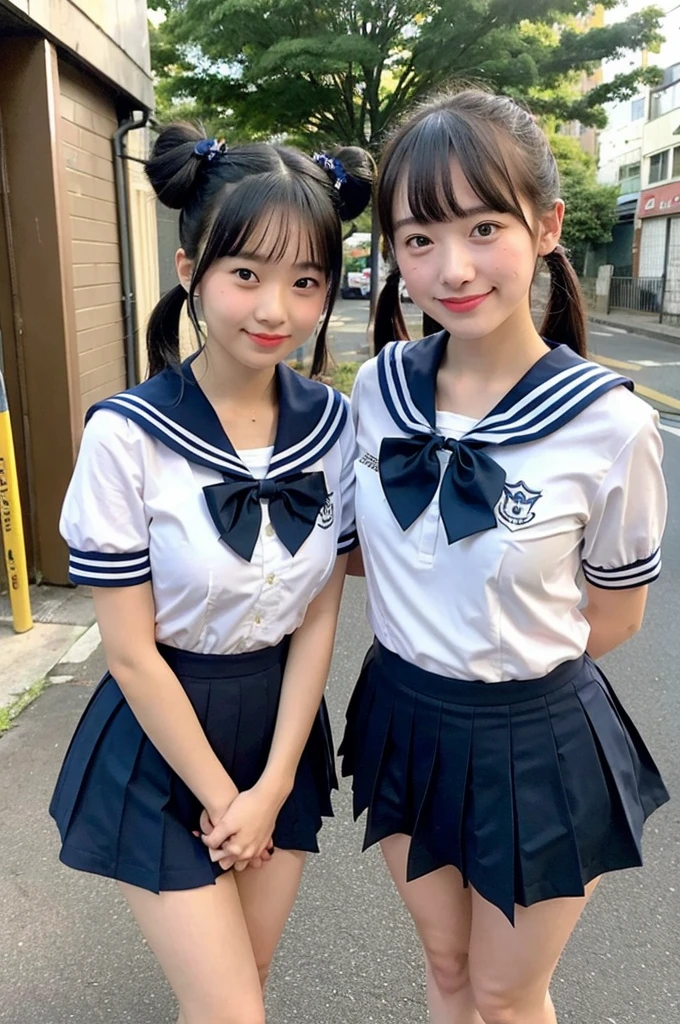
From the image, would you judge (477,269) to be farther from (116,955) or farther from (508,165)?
(116,955)

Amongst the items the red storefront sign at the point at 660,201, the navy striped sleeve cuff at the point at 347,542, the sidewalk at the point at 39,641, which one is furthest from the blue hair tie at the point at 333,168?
the red storefront sign at the point at 660,201

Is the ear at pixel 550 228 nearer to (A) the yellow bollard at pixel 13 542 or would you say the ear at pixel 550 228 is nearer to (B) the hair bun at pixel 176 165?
(B) the hair bun at pixel 176 165

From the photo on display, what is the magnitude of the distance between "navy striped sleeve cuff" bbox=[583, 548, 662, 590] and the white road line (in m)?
2.86

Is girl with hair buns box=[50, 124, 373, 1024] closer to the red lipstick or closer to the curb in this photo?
the red lipstick

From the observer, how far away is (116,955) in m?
2.27

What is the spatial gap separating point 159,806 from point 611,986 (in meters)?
1.39

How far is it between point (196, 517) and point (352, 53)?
36.7 ft

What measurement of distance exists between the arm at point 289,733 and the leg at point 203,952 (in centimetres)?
9

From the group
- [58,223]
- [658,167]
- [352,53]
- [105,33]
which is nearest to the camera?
[58,223]

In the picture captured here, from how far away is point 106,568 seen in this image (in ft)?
4.60

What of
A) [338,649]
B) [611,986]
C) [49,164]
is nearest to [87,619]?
[338,649]

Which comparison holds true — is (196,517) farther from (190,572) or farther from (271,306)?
(271,306)

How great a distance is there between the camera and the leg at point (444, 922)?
64.4 inches

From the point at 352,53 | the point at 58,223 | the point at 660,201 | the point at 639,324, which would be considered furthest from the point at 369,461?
the point at 660,201
